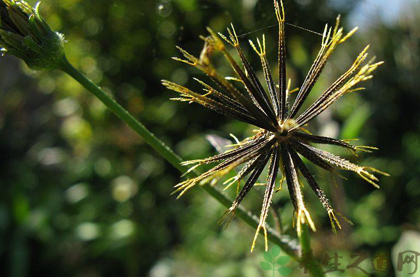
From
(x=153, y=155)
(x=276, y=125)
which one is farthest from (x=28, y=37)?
(x=153, y=155)

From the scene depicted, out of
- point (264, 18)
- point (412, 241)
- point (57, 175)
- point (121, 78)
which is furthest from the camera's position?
point (57, 175)

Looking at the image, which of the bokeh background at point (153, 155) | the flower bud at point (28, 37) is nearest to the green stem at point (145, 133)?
the flower bud at point (28, 37)

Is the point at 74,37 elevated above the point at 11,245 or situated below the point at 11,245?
above

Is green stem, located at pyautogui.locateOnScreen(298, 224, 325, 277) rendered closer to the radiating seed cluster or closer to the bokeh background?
the radiating seed cluster

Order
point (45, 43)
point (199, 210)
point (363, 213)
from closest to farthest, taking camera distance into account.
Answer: point (45, 43), point (363, 213), point (199, 210)

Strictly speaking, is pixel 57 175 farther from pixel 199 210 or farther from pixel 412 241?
pixel 412 241

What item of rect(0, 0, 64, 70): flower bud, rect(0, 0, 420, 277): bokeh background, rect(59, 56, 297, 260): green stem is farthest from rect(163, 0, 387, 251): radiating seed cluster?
rect(0, 0, 420, 277): bokeh background

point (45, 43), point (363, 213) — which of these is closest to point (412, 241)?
point (45, 43)

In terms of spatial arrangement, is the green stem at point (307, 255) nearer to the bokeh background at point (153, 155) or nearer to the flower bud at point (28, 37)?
the flower bud at point (28, 37)

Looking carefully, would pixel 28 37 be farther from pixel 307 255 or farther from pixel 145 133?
pixel 307 255
